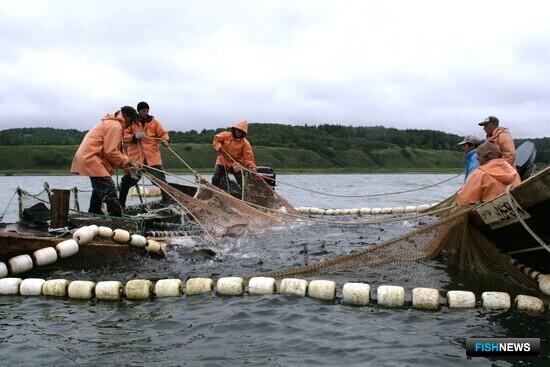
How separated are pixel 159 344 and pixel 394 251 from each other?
3.66 m

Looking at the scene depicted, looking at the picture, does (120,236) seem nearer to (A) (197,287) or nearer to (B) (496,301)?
(A) (197,287)

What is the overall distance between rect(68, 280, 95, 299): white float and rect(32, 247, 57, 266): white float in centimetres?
90

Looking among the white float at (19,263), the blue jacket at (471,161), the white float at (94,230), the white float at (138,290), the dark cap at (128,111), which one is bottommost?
the white float at (138,290)

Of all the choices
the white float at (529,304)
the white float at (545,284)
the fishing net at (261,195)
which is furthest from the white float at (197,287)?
the fishing net at (261,195)

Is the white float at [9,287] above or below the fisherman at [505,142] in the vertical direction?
below

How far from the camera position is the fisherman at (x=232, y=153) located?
573 inches

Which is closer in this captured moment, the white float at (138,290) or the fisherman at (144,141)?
Result: the white float at (138,290)

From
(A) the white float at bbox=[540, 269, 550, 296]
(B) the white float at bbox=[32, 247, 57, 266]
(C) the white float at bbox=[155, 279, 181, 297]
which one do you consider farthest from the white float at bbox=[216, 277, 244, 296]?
(A) the white float at bbox=[540, 269, 550, 296]

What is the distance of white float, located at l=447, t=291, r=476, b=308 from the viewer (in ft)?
23.5

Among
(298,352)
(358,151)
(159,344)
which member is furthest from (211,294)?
(358,151)

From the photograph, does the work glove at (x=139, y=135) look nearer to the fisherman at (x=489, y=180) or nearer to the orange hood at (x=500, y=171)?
the fisherman at (x=489, y=180)

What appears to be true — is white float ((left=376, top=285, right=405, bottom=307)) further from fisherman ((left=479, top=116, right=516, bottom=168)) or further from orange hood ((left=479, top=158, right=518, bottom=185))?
fisherman ((left=479, top=116, right=516, bottom=168))

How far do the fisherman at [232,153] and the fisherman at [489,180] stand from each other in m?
7.06

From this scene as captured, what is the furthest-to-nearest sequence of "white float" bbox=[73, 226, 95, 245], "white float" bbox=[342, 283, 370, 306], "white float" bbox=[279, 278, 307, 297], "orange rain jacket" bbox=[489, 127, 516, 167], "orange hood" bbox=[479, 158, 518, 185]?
"orange rain jacket" bbox=[489, 127, 516, 167] < "white float" bbox=[73, 226, 95, 245] < "orange hood" bbox=[479, 158, 518, 185] < "white float" bbox=[279, 278, 307, 297] < "white float" bbox=[342, 283, 370, 306]
